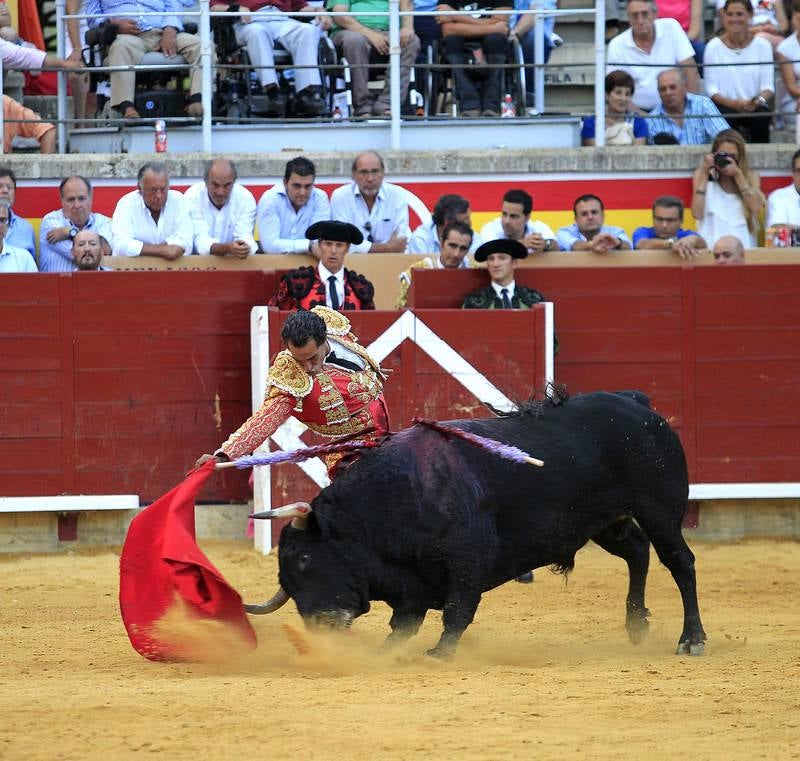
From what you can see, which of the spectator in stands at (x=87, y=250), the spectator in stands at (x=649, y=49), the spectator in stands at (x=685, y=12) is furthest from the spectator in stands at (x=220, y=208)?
the spectator in stands at (x=685, y=12)

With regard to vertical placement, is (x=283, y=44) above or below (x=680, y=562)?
above

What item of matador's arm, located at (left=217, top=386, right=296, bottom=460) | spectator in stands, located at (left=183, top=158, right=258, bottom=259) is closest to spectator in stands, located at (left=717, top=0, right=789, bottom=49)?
spectator in stands, located at (left=183, top=158, right=258, bottom=259)

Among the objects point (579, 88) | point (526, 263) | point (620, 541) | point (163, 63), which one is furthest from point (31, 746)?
point (579, 88)

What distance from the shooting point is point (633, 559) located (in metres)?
6.07

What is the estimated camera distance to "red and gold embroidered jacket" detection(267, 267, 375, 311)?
314 inches

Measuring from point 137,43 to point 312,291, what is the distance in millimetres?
2673

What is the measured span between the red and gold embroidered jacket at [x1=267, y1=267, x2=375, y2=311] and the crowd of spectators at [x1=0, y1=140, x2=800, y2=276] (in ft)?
1.11

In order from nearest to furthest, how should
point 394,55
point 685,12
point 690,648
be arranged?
point 690,648 < point 394,55 < point 685,12

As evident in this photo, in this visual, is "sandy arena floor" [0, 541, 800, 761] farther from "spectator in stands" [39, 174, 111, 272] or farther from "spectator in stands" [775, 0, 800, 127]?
"spectator in stands" [775, 0, 800, 127]

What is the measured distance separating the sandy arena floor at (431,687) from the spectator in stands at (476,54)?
390 cm

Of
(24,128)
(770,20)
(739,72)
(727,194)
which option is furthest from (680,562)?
(770,20)

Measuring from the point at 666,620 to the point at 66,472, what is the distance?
3307mm

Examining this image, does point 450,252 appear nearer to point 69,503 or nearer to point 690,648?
point 69,503

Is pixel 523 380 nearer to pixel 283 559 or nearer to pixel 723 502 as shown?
pixel 723 502
